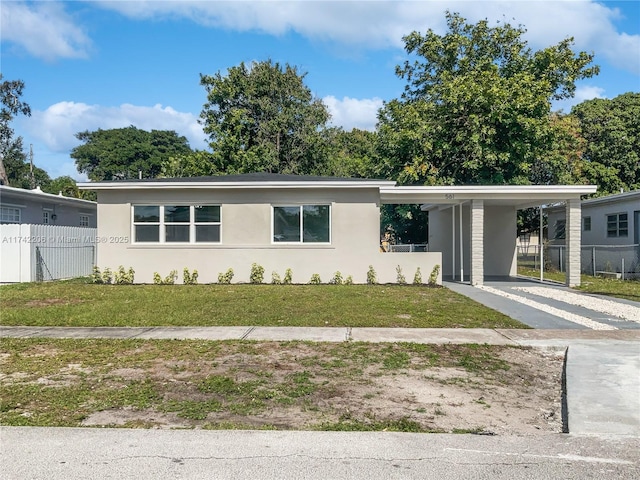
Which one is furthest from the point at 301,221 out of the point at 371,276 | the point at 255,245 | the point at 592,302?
the point at 592,302

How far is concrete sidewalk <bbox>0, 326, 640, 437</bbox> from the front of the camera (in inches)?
231

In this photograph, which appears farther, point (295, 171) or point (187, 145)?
point (187, 145)

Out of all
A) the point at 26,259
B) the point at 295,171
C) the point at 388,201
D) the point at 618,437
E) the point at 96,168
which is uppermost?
the point at 96,168

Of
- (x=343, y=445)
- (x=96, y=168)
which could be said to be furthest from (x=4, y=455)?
(x=96, y=168)

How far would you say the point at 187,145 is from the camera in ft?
231

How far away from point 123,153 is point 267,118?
33452 mm

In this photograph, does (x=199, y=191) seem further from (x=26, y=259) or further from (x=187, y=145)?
(x=187, y=145)

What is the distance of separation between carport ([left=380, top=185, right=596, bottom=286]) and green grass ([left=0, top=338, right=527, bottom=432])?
9338 mm

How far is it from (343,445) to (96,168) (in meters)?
64.5

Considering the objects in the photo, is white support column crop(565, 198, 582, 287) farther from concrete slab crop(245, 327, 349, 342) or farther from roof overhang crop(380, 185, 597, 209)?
concrete slab crop(245, 327, 349, 342)

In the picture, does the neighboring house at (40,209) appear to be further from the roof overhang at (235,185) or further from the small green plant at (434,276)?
the small green plant at (434,276)

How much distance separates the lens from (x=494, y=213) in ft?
69.5

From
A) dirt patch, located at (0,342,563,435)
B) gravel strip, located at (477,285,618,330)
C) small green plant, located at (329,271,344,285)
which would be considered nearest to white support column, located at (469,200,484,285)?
gravel strip, located at (477,285,618,330)

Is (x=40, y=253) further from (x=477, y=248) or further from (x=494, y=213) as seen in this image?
(x=494, y=213)
